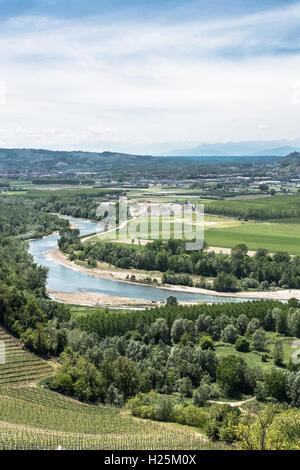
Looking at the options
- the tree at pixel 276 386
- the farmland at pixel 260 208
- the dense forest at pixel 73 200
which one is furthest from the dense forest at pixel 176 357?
the dense forest at pixel 73 200

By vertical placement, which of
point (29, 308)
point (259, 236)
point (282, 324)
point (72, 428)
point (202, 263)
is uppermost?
point (259, 236)

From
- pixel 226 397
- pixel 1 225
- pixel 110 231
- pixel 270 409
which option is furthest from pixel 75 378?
pixel 1 225

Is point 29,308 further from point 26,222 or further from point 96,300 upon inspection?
point 26,222

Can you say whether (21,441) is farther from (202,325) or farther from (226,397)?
(202,325)

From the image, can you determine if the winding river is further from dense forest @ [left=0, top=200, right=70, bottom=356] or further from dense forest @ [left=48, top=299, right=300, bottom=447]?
dense forest @ [left=48, top=299, right=300, bottom=447]

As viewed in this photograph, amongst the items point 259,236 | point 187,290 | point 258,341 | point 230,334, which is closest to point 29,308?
point 230,334

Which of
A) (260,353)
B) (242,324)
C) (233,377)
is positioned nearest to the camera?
(233,377)

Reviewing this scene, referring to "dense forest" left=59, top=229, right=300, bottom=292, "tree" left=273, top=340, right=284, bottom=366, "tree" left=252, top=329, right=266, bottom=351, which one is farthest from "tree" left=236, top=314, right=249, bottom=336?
"dense forest" left=59, top=229, right=300, bottom=292
